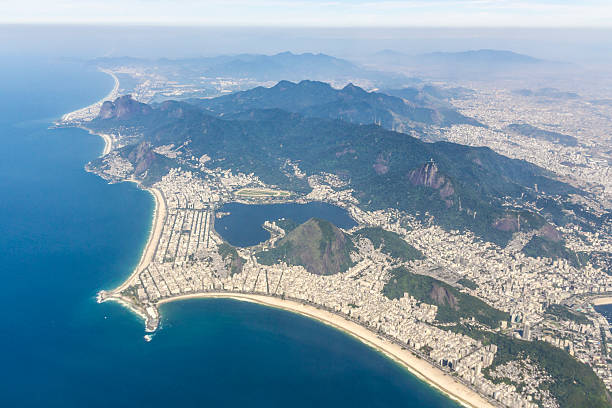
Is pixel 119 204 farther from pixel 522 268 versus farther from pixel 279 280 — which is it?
pixel 522 268

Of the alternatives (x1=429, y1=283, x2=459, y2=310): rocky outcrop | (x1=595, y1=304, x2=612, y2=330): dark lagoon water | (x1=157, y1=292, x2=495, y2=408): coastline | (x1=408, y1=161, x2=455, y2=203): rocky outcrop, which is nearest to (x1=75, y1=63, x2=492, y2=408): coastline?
(x1=157, y1=292, x2=495, y2=408): coastline

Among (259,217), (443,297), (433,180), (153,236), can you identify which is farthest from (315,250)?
(433,180)

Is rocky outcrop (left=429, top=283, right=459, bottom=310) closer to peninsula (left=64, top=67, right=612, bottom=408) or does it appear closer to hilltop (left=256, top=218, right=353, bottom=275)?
peninsula (left=64, top=67, right=612, bottom=408)

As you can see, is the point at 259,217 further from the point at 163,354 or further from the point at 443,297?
the point at 443,297

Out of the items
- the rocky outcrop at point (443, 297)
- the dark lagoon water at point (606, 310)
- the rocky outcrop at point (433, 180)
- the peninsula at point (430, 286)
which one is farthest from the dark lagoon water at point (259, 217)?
the dark lagoon water at point (606, 310)

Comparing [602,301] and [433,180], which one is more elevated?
[433,180]
